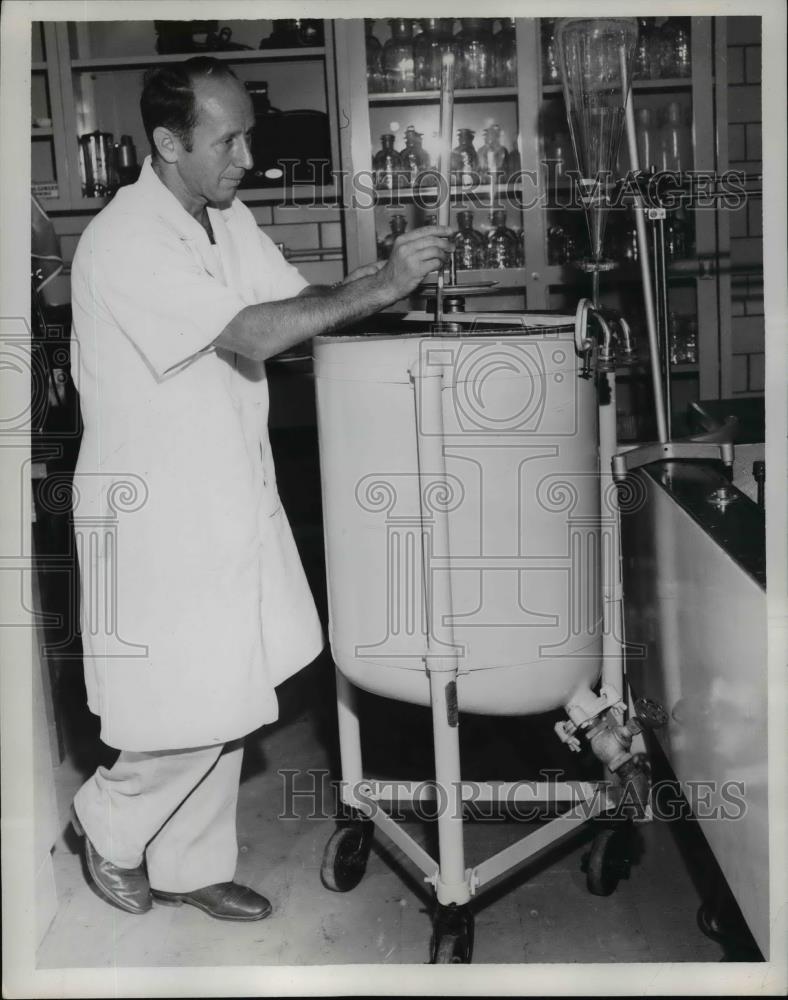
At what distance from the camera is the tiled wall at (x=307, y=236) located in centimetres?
332

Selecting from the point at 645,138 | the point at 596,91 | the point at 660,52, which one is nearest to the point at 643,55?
the point at 660,52

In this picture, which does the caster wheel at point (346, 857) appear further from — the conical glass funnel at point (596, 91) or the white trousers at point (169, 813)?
the conical glass funnel at point (596, 91)

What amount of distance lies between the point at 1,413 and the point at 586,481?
0.88 meters

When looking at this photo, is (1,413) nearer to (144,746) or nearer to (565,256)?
(144,746)

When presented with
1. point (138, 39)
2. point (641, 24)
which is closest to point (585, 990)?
point (641, 24)

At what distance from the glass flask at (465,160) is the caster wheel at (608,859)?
206 cm

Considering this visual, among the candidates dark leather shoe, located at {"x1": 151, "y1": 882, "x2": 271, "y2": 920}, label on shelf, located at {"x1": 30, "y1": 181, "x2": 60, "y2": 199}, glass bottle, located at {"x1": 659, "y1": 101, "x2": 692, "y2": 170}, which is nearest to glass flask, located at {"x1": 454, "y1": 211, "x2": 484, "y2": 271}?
glass bottle, located at {"x1": 659, "y1": 101, "x2": 692, "y2": 170}

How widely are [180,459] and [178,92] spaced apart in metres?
0.57

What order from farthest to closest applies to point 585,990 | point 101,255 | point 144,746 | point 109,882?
point 109,882, point 144,746, point 101,255, point 585,990

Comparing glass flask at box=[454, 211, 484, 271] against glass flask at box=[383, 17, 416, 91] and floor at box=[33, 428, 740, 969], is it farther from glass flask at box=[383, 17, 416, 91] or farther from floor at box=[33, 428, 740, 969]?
floor at box=[33, 428, 740, 969]

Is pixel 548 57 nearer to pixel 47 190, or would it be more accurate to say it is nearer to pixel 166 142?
pixel 47 190

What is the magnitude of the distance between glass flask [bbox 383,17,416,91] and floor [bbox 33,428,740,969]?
6.49 ft

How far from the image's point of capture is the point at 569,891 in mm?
1887

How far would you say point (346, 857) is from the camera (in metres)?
1.96
